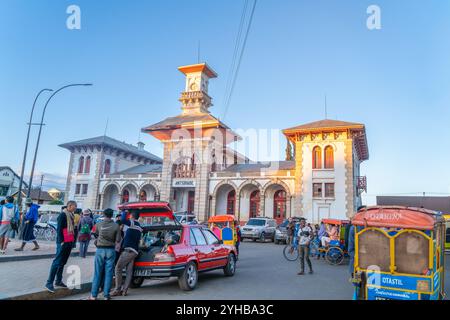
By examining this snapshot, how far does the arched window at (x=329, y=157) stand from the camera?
30377 mm

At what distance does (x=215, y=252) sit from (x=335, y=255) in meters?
6.74

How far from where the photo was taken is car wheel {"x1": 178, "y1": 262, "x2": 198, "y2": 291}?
7.72 meters

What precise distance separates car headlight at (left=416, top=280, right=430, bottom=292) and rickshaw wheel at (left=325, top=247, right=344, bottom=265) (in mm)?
8156

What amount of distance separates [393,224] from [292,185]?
25.4 metres

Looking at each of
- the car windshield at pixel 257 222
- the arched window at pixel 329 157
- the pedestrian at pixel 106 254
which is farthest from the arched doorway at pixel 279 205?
the pedestrian at pixel 106 254

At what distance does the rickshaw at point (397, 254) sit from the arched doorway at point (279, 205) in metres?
26.0

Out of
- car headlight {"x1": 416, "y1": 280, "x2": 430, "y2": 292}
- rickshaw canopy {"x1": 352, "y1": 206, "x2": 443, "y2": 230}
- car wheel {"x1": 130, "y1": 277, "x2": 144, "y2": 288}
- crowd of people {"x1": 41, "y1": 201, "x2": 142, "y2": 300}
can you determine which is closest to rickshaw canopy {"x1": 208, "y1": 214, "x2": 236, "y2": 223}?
car wheel {"x1": 130, "y1": 277, "x2": 144, "y2": 288}

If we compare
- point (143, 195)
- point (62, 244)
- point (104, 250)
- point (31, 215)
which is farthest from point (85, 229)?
point (143, 195)

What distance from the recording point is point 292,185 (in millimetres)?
31453

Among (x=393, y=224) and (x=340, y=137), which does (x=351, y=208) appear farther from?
(x=393, y=224)

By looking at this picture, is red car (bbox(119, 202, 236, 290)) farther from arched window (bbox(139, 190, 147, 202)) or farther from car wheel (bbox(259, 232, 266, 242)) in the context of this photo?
arched window (bbox(139, 190, 147, 202))

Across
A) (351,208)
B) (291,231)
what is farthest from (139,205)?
(351,208)
